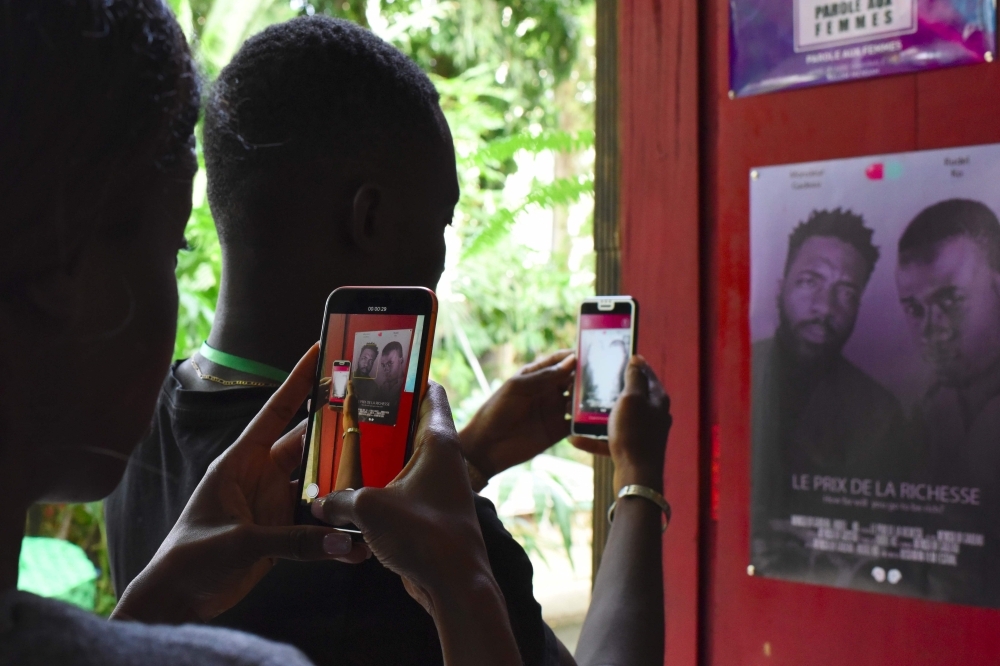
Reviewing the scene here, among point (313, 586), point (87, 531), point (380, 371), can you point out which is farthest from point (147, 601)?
point (87, 531)

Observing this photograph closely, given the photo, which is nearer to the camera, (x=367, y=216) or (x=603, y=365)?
(x=367, y=216)

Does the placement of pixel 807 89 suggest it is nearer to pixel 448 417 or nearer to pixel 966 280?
pixel 966 280

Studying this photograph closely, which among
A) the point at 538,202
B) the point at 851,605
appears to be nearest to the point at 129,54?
the point at 851,605

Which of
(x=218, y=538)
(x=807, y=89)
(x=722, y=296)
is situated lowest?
(x=218, y=538)

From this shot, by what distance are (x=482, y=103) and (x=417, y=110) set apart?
11.3 feet

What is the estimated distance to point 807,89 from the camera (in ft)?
3.95

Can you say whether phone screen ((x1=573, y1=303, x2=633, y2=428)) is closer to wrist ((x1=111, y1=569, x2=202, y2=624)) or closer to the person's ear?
the person's ear

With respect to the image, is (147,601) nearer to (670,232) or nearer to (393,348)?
(393,348)

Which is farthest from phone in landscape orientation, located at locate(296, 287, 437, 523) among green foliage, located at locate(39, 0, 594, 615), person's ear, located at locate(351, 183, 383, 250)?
green foliage, located at locate(39, 0, 594, 615)

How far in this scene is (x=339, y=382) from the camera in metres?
0.72

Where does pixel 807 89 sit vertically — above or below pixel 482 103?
below

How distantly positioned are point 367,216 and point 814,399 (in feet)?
2.33

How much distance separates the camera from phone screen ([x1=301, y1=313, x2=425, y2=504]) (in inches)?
26.9

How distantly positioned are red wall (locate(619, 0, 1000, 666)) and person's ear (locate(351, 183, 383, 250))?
2.03 ft
